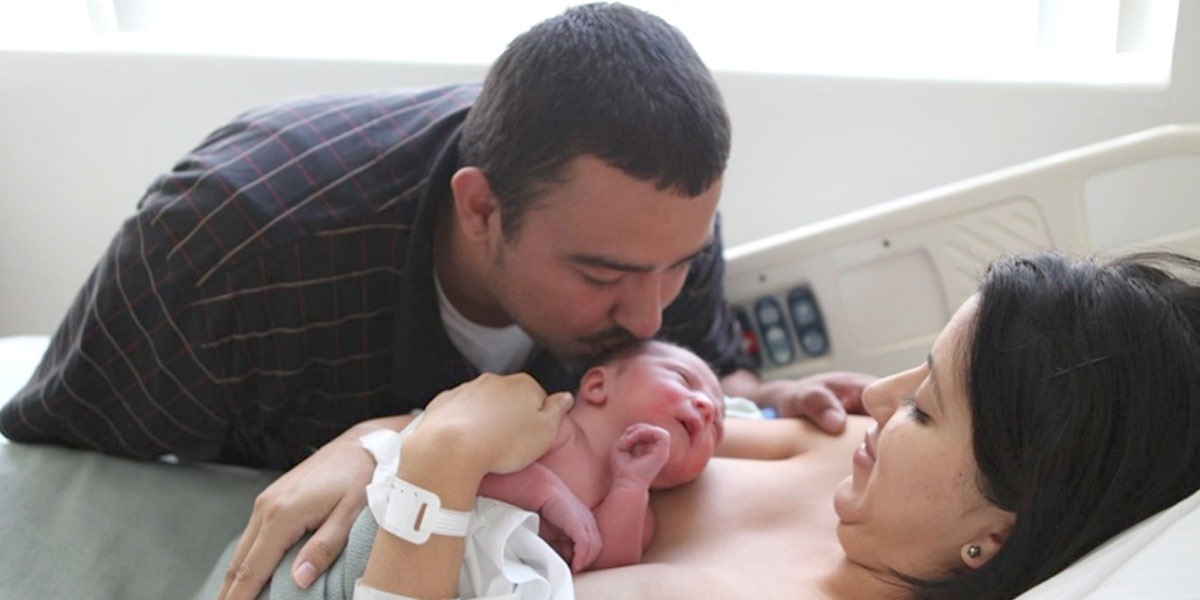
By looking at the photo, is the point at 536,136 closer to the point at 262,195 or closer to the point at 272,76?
the point at 262,195

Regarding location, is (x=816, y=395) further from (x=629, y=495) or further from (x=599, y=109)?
(x=599, y=109)

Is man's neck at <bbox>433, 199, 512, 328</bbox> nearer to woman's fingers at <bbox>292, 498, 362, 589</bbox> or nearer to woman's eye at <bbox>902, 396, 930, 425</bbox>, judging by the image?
woman's fingers at <bbox>292, 498, 362, 589</bbox>

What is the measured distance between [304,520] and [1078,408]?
37.5 inches

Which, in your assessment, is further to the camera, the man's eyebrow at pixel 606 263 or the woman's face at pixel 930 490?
the man's eyebrow at pixel 606 263

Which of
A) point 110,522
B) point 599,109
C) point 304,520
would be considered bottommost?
point 110,522

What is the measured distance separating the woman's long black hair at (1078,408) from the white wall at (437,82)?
1.03 metres

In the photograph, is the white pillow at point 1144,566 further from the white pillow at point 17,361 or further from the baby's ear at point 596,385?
the white pillow at point 17,361

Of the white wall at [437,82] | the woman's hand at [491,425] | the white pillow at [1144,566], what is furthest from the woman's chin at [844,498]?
the white wall at [437,82]

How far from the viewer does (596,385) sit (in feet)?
5.71

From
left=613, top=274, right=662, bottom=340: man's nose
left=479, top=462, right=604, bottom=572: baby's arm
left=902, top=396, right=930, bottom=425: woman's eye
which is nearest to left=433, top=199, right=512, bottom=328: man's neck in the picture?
left=613, top=274, right=662, bottom=340: man's nose

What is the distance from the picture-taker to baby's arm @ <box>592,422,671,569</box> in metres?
1.58

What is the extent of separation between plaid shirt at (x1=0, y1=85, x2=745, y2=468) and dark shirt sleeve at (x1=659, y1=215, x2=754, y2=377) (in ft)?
1.28

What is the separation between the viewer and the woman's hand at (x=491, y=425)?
1494 millimetres

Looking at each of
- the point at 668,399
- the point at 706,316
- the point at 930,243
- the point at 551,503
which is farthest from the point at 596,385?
→ the point at 930,243
